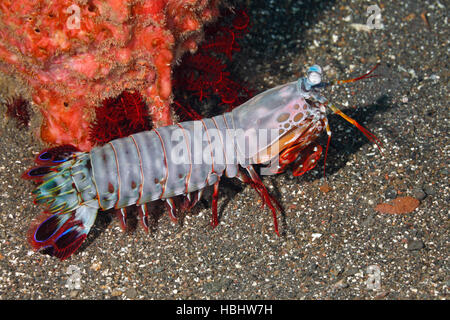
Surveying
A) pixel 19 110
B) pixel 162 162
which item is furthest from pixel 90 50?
pixel 19 110

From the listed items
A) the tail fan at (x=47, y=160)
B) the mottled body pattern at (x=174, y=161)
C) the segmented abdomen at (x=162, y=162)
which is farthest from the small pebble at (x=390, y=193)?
the tail fan at (x=47, y=160)

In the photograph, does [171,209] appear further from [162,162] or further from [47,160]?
[47,160]

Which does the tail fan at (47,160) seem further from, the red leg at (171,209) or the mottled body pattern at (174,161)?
the red leg at (171,209)

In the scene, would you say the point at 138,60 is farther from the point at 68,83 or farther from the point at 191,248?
the point at 191,248

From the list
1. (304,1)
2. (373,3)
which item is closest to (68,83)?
(304,1)

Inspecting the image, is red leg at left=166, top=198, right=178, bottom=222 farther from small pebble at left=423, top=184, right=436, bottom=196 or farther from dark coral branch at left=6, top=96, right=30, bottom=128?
small pebble at left=423, top=184, right=436, bottom=196

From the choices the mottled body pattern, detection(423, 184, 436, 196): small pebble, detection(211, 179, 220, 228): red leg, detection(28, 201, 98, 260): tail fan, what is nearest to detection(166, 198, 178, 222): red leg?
the mottled body pattern
